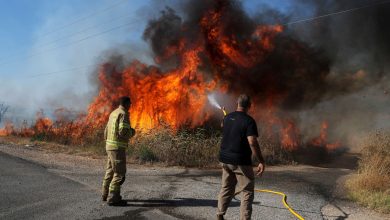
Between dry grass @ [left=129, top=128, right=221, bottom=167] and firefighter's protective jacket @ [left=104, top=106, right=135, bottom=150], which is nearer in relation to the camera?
firefighter's protective jacket @ [left=104, top=106, right=135, bottom=150]

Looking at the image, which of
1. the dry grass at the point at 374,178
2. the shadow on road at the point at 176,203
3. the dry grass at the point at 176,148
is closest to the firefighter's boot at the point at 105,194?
the shadow on road at the point at 176,203

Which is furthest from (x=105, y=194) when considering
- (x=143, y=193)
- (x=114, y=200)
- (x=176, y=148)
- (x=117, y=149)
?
(x=176, y=148)

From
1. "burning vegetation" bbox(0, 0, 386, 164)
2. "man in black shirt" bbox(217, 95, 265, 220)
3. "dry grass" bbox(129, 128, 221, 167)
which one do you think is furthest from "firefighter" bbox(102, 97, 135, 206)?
"burning vegetation" bbox(0, 0, 386, 164)

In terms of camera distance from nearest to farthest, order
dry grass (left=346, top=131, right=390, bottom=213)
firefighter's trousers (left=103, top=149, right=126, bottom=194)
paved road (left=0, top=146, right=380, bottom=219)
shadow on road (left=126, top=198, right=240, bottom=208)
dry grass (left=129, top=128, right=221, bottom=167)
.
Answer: paved road (left=0, top=146, right=380, bottom=219), firefighter's trousers (left=103, top=149, right=126, bottom=194), shadow on road (left=126, top=198, right=240, bottom=208), dry grass (left=346, top=131, right=390, bottom=213), dry grass (left=129, top=128, right=221, bottom=167)

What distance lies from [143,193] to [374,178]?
16.0ft

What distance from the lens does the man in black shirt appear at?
18.0ft

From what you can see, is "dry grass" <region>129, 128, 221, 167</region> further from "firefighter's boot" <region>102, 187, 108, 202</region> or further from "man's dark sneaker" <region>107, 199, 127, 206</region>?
"man's dark sneaker" <region>107, 199, 127, 206</region>

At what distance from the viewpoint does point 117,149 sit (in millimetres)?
6965

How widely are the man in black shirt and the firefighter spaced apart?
1.99 metres

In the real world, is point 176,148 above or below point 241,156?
above

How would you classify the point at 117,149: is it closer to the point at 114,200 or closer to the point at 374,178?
the point at 114,200

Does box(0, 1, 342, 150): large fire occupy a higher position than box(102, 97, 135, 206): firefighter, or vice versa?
box(0, 1, 342, 150): large fire

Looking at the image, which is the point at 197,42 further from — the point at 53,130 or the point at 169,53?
the point at 53,130

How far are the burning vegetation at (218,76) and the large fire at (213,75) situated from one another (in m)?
0.04
